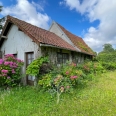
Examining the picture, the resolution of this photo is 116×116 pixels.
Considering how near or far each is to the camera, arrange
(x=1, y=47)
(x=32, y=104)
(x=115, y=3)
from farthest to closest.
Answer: (x=1, y=47)
(x=115, y=3)
(x=32, y=104)

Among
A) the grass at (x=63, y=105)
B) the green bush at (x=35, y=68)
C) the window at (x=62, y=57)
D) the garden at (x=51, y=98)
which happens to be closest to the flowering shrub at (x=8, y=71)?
the garden at (x=51, y=98)

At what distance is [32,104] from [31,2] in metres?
9.17

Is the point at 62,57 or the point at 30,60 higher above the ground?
the point at 62,57

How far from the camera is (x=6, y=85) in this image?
23.3 ft

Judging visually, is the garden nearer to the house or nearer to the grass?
the grass

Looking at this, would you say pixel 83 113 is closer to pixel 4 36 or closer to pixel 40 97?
pixel 40 97

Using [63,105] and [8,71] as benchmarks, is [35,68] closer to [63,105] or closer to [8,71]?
[8,71]

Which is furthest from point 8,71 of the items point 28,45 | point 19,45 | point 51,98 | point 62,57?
point 62,57

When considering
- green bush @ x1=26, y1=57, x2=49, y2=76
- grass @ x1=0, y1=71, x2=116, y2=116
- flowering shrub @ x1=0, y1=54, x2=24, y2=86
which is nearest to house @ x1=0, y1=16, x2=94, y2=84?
green bush @ x1=26, y1=57, x2=49, y2=76

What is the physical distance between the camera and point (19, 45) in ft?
27.1

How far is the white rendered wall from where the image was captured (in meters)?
7.32

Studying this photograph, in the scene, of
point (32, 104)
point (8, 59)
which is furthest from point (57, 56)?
point (32, 104)

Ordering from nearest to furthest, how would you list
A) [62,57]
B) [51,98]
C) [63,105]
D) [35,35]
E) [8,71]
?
[63,105] → [51,98] → [8,71] → [35,35] → [62,57]

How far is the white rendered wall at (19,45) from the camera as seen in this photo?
24.0 feet
